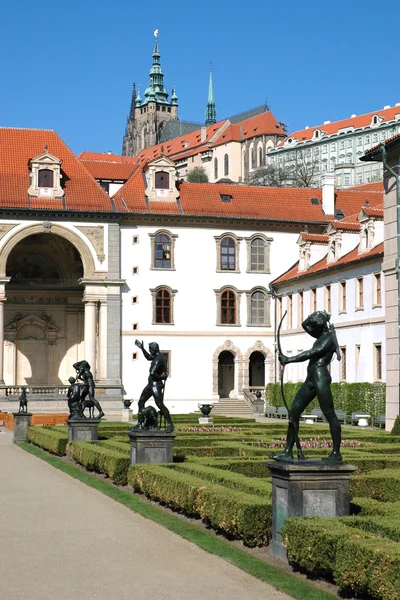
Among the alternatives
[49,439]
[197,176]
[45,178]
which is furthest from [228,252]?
[197,176]

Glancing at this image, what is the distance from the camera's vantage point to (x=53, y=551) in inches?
520

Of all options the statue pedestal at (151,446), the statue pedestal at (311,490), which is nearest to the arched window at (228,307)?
the statue pedestal at (151,446)

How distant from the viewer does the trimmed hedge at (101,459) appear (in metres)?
21.3

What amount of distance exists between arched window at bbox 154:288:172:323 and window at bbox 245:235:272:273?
16.3ft

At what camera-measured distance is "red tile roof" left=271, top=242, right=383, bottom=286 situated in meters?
46.1

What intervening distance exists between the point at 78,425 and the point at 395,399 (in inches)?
407

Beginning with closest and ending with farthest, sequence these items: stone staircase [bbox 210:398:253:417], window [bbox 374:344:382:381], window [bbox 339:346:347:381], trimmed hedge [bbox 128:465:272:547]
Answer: trimmed hedge [bbox 128:465:272:547] → window [bbox 374:344:382:381] → window [bbox 339:346:347:381] → stone staircase [bbox 210:398:253:417]

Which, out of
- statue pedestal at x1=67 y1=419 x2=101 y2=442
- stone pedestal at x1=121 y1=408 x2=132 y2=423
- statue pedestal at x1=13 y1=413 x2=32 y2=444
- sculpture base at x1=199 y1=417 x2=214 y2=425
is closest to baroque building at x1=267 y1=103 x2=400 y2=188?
stone pedestal at x1=121 y1=408 x2=132 y2=423

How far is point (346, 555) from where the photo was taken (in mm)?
10352

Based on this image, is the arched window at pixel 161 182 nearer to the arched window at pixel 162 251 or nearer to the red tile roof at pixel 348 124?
the arched window at pixel 162 251

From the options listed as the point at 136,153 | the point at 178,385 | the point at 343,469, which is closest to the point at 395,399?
the point at 343,469

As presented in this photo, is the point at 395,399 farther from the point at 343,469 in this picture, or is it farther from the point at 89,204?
the point at 89,204

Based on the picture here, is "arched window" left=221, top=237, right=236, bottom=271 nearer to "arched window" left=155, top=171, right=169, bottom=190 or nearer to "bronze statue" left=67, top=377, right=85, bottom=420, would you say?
"arched window" left=155, top=171, right=169, bottom=190

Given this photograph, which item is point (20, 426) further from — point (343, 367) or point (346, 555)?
point (346, 555)
